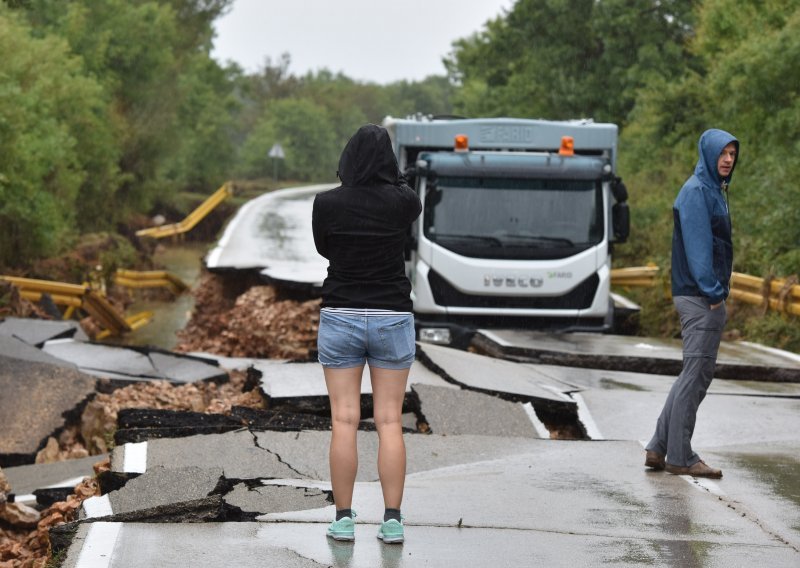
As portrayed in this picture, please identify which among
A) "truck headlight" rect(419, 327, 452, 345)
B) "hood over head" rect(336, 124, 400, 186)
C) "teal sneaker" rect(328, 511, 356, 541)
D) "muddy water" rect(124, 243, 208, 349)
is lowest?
"muddy water" rect(124, 243, 208, 349)

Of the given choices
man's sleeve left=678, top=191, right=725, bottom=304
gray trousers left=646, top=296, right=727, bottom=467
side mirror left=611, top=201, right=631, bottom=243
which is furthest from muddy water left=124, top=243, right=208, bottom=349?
man's sleeve left=678, top=191, right=725, bottom=304

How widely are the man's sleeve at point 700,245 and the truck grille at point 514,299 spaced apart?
843cm

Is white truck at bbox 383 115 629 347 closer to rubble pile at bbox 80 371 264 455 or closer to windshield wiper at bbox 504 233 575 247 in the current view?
windshield wiper at bbox 504 233 575 247

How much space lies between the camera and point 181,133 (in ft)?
216

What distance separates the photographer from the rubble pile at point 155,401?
40.0 ft

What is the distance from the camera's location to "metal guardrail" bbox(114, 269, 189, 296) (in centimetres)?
3859

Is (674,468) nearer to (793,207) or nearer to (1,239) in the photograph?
(793,207)

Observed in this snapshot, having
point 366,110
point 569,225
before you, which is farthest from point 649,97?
point 366,110

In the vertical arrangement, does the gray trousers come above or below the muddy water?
above

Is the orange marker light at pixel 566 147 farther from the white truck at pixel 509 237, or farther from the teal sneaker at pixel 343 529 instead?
the teal sneaker at pixel 343 529

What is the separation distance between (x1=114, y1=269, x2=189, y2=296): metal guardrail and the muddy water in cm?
42

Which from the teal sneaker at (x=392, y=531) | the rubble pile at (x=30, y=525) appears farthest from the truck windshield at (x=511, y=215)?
the teal sneaker at (x=392, y=531)

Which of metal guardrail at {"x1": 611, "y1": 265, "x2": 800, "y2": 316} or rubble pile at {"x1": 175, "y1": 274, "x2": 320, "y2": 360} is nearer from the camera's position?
metal guardrail at {"x1": 611, "y1": 265, "x2": 800, "y2": 316}

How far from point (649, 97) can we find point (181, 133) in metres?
41.5
